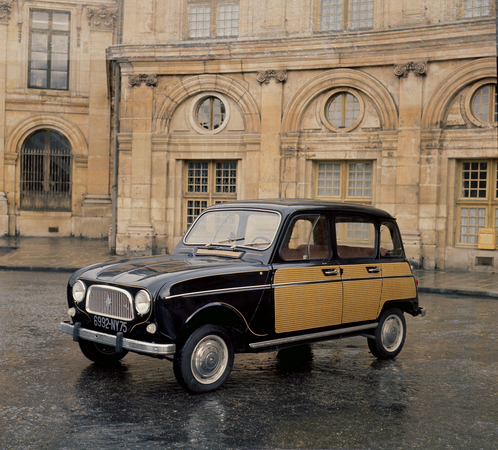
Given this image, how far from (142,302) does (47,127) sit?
2555cm

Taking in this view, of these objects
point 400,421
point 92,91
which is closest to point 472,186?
point 400,421

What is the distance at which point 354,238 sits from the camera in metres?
7.76

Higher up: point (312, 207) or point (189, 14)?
point (189, 14)

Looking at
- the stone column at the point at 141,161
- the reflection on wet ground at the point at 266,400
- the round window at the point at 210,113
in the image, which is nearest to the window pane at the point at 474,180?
the round window at the point at 210,113

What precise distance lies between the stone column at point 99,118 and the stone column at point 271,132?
11.9 m

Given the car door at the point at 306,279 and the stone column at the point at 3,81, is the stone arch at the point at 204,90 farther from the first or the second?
the car door at the point at 306,279

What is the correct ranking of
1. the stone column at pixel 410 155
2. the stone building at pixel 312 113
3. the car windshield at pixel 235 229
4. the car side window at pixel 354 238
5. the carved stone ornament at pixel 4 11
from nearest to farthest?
1. the car windshield at pixel 235 229
2. the car side window at pixel 354 238
3. the stone building at pixel 312 113
4. the stone column at pixel 410 155
5. the carved stone ornament at pixel 4 11

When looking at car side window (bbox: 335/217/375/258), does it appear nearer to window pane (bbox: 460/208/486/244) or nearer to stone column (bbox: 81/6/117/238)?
window pane (bbox: 460/208/486/244)

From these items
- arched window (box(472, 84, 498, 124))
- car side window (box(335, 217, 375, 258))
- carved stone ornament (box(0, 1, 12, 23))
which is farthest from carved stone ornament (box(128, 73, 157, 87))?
car side window (box(335, 217, 375, 258))

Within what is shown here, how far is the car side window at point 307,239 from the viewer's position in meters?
6.50

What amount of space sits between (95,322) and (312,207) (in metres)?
2.43

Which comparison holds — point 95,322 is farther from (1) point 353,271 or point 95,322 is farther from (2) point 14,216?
(2) point 14,216

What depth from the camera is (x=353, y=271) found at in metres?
6.96

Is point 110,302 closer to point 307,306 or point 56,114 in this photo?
point 307,306
